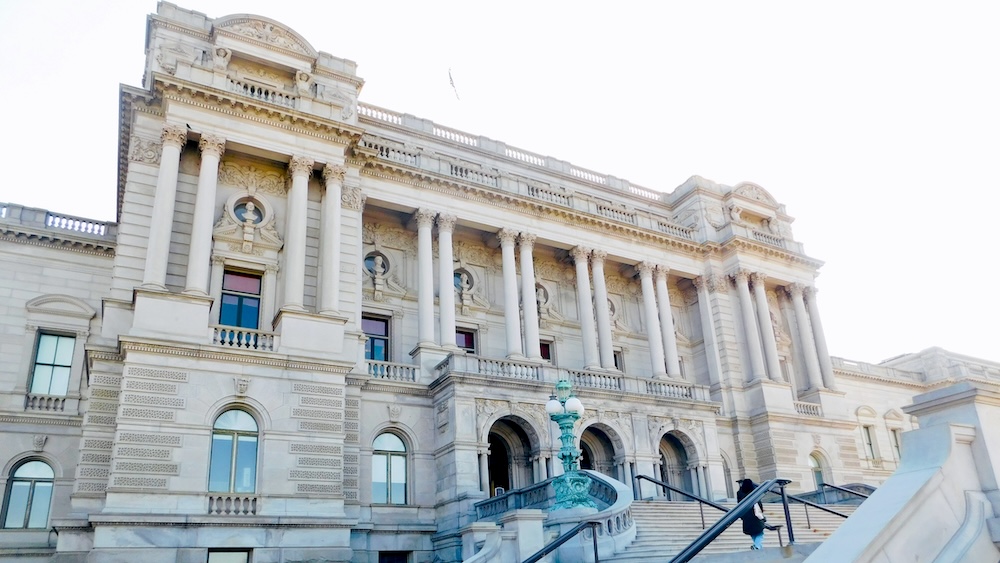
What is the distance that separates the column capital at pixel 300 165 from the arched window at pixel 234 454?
29.0 ft

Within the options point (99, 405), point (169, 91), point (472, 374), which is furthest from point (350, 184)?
point (99, 405)

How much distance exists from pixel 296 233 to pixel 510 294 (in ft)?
30.5

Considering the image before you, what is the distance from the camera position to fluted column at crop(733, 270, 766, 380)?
36.6m

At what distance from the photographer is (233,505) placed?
844 inches

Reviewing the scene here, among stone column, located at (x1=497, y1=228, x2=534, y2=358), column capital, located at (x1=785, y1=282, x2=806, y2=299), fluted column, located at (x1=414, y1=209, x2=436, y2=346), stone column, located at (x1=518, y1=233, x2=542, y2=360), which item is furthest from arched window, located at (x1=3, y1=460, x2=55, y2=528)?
column capital, located at (x1=785, y1=282, x2=806, y2=299)

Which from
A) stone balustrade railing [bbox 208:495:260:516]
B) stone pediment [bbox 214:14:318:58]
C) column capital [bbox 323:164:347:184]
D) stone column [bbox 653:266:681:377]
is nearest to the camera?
stone balustrade railing [bbox 208:495:260:516]

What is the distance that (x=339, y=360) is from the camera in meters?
24.5

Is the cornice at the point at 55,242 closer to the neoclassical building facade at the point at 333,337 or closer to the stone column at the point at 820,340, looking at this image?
the neoclassical building facade at the point at 333,337

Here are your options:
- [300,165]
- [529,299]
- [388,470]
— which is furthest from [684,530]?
[300,165]

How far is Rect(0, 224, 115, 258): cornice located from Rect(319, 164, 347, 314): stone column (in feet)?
29.5

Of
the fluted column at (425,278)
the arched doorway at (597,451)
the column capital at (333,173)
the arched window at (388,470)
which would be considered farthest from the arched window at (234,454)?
the arched doorway at (597,451)

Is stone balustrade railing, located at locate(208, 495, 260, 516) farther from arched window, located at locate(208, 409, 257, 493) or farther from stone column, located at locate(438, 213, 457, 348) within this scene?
stone column, located at locate(438, 213, 457, 348)

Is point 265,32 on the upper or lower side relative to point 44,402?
upper

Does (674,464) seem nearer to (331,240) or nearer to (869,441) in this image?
(331,240)
